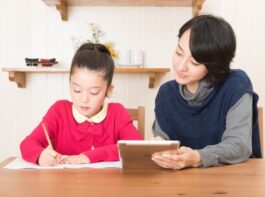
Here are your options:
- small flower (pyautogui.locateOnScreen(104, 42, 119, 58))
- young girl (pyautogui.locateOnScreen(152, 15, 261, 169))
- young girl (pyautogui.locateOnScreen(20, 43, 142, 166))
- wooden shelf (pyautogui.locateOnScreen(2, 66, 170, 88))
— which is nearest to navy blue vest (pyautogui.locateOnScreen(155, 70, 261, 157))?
young girl (pyautogui.locateOnScreen(152, 15, 261, 169))

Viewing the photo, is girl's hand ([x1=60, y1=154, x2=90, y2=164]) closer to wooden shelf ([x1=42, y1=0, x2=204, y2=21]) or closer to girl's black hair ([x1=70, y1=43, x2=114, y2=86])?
girl's black hair ([x1=70, y1=43, x2=114, y2=86])

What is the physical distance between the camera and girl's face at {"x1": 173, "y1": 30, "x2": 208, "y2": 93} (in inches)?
54.4

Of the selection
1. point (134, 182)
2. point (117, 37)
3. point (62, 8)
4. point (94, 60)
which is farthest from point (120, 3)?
point (134, 182)

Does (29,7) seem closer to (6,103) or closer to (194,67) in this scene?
(6,103)

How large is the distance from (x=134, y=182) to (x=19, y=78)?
2037 mm

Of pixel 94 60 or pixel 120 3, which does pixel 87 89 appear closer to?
pixel 94 60

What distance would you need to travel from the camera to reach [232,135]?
1298 mm

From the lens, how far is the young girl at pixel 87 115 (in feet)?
4.65

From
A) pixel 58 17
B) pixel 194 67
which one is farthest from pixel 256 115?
pixel 58 17

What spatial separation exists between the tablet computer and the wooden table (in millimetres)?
41

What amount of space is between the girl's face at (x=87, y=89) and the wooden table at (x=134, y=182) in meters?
0.38

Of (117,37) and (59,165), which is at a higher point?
(117,37)

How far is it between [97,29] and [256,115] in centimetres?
167

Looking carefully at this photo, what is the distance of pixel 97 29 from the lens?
2.85 meters
